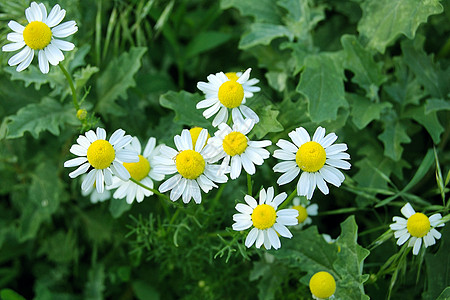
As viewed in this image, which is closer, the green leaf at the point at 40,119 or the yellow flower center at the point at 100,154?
the yellow flower center at the point at 100,154

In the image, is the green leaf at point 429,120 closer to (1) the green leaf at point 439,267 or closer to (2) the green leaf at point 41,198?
(1) the green leaf at point 439,267

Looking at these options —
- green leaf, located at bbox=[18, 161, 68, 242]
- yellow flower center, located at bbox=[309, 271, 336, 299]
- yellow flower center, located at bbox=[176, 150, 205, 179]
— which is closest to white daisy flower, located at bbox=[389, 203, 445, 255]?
yellow flower center, located at bbox=[309, 271, 336, 299]

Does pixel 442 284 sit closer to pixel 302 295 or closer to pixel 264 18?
pixel 302 295

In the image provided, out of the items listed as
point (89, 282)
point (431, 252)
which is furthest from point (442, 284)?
point (89, 282)

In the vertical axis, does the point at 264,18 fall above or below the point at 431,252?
above

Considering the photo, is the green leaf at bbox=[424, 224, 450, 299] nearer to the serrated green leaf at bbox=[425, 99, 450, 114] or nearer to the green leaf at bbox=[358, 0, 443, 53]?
the serrated green leaf at bbox=[425, 99, 450, 114]

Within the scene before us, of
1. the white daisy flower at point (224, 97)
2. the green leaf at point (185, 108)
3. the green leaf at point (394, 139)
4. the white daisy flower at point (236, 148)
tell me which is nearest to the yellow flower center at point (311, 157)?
the white daisy flower at point (236, 148)

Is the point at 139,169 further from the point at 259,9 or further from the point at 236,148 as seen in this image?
the point at 259,9
